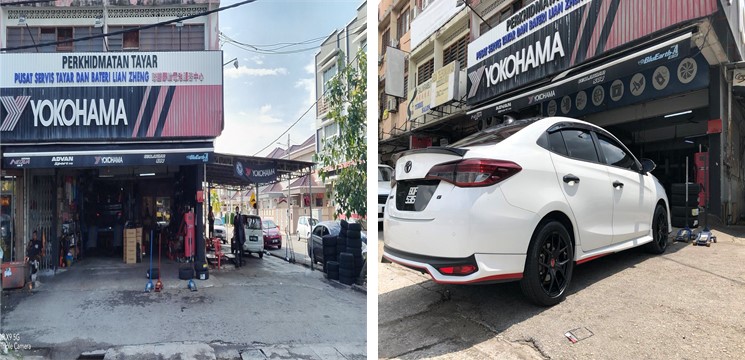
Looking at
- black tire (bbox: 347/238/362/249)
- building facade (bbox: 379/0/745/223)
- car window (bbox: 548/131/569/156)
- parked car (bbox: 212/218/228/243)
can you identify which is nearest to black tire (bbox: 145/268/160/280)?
black tire (bbox: 347/238/362/249)

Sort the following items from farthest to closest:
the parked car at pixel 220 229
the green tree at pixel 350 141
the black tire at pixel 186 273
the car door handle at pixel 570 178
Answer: the parked car at pixel 220 229, the black tire at pixel 186 273, the green tree at pixel 350 141, the car door handle at pixel 570 178

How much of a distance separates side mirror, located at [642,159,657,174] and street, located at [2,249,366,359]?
1840mm

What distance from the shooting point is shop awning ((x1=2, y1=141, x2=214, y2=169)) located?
12.6 feet

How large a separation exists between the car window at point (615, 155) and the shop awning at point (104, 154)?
13.9 feet

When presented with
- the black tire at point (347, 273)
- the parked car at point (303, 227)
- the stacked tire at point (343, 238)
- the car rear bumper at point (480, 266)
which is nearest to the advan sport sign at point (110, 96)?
the parked car at point (303, 227)

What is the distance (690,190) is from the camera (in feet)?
4.19

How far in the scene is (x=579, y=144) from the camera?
1404mm

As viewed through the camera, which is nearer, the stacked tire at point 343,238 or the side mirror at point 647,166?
the side mirror at point 647,166

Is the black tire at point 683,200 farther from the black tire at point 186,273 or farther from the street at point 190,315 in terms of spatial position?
the black tire at point 186,273

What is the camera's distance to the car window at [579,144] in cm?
140

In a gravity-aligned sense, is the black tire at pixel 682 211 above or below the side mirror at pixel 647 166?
below

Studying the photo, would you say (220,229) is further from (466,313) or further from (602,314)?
(602,314)

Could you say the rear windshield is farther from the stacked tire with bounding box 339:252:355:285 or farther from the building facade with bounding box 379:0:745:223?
the stacked tire with bounding box 339:252:355:285

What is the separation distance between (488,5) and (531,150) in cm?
65
